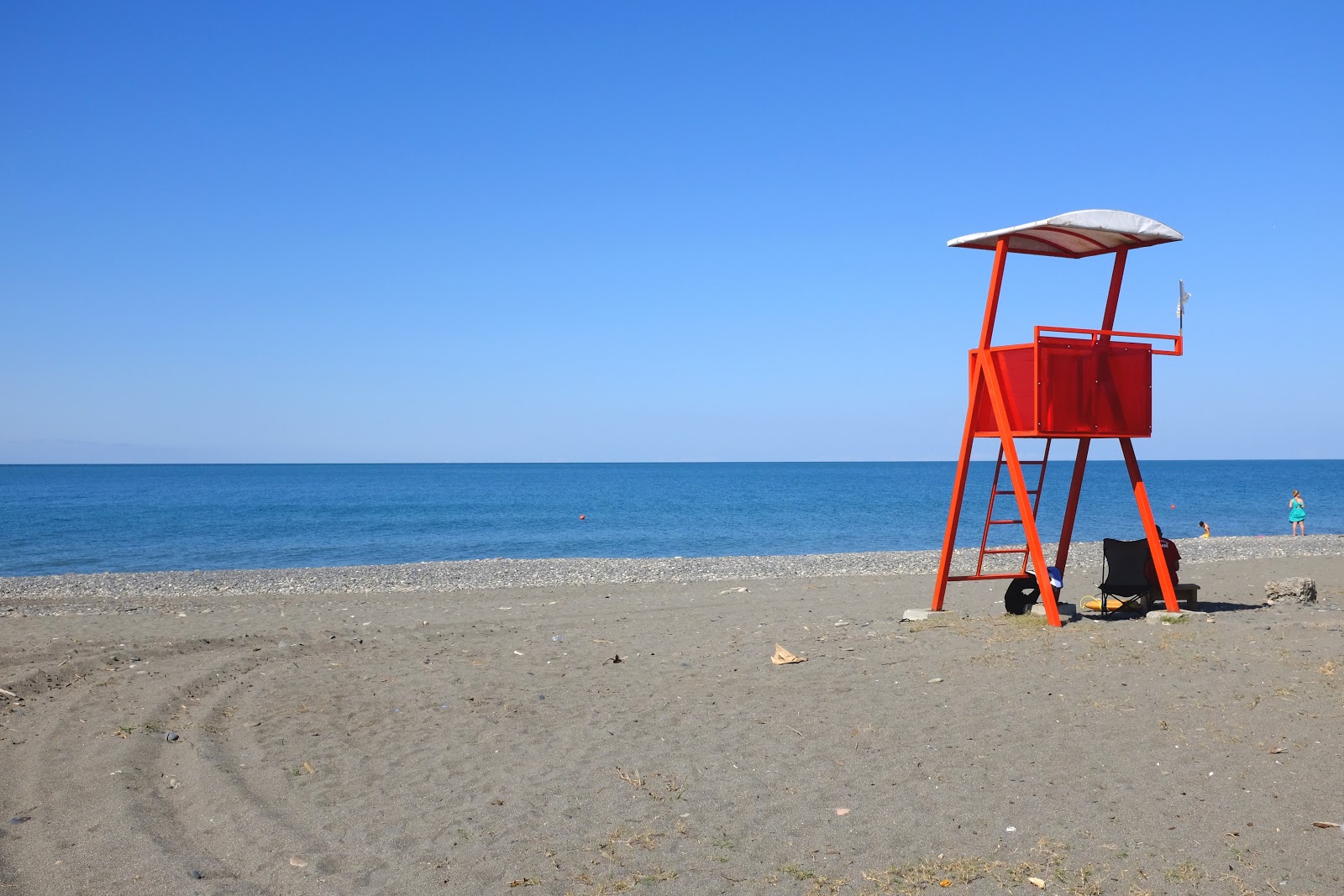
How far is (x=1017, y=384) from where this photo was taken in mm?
11703

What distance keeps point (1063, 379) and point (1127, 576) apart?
9.13 feet

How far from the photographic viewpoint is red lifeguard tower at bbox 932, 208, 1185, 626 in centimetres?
1131

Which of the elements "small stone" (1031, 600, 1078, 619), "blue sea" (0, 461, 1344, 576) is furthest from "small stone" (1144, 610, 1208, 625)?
"blue sea" (0, 461, 1344, 576)

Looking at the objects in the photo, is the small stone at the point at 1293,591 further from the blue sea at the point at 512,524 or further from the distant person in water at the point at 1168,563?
the blue sea at the point at 512,524

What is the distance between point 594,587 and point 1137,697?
13.4 metres

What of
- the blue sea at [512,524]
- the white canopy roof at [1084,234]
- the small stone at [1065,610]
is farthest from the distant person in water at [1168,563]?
the blue sea at [512,524]

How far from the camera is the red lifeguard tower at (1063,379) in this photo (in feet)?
37.1

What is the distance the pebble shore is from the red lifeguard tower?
412 inches

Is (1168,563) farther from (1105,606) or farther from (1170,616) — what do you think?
(1170,616)

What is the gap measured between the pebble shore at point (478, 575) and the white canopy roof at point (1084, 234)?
36.9 feet

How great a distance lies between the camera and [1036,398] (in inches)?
445

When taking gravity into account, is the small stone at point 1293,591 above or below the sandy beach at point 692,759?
above

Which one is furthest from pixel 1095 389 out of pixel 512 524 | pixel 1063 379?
pixel 512 524

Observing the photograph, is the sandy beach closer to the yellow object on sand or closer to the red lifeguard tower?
the yellow object on sand
